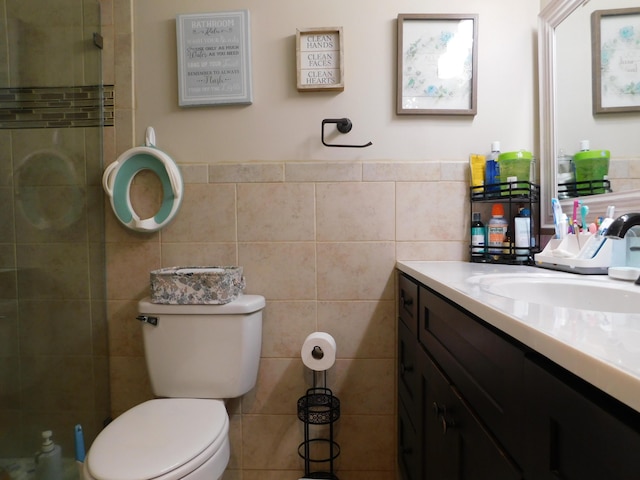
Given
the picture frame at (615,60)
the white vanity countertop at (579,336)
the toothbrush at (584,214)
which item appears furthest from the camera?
the toothbrush at (584,214)

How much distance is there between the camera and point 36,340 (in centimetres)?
117

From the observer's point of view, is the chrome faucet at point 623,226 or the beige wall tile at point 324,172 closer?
the chrome faucet at point 623,226

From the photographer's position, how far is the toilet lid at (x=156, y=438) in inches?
31.0

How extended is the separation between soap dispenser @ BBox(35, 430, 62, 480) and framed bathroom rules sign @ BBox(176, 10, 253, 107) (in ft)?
4.45

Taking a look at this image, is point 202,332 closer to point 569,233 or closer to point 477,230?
point 477,230

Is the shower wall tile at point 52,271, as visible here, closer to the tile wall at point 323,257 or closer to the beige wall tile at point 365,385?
the tile wall at point 323,257

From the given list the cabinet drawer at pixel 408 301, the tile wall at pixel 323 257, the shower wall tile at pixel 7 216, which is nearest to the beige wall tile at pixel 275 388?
the tile wall at pixel 323 257

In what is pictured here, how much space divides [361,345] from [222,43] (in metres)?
1.37

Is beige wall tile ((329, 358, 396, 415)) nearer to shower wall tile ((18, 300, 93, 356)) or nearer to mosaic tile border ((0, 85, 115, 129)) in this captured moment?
shower wall tile ((18, 300, 93, 356))

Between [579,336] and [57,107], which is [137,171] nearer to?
[57,107]

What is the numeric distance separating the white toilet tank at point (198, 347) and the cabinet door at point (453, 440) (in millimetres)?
648

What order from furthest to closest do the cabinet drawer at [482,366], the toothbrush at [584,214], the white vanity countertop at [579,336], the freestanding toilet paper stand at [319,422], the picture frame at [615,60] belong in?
the freestanding toilet paper stand at [319,422] < the toothbrush at [584,214] < the picture frame at [615,60] < the cabinet drawer at [482,366] < the white vanity countertop at [579,336]

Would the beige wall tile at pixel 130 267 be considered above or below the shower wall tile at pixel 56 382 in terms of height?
above

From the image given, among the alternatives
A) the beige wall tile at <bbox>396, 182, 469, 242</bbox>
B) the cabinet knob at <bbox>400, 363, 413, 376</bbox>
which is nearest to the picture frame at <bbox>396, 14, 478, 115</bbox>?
the beige wall tile at <bbox>396, 182, 469, 242</bbox>
